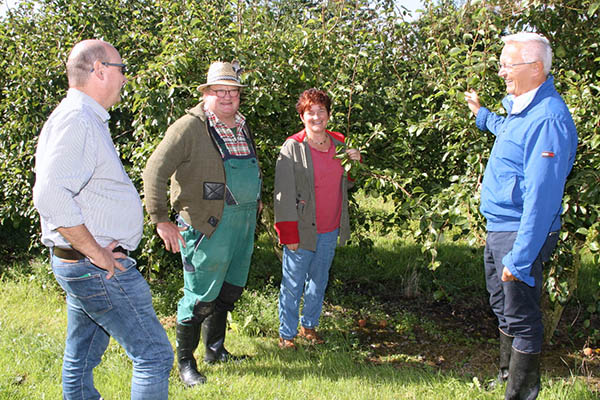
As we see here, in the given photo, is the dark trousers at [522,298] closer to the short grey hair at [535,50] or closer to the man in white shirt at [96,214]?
the short grey hair at [535,50]

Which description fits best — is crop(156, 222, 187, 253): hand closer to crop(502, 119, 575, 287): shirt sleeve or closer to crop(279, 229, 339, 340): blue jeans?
crop(279, 229, 339, 340): blue jeans

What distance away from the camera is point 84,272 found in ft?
7.34

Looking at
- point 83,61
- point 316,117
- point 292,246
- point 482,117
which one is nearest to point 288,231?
point 292,246

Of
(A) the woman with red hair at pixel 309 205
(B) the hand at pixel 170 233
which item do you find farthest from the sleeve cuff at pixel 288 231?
(B) the hand at pixel 170 233

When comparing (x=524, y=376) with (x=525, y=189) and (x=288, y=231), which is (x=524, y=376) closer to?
(x=525, y=189)

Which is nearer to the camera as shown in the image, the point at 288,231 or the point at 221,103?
the point at 221,103

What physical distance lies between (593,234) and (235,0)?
3008 millimetres

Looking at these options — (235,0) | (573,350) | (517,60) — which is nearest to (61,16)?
(235,0)

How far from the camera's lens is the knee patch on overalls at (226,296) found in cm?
364

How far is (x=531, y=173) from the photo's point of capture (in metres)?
2.57

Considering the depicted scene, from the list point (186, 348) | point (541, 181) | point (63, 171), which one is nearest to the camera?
point (63, 171)

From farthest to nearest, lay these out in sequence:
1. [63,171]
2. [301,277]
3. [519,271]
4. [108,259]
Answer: [301,277]
[519,271]
[108,259]
[63,171]

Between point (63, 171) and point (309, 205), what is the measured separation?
2.00 m

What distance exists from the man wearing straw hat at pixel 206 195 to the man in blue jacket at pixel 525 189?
1524mm
